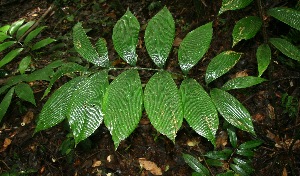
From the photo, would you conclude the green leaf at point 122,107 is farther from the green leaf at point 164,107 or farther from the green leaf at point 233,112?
the green leaf at point 233,112

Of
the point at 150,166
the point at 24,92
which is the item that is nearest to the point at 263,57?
the point at 150,166

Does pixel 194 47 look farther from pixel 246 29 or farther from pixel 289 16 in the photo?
pixel 289 16

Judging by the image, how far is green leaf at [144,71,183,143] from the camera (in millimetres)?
1088

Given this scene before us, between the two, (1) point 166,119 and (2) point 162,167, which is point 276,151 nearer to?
(2) point 162,167

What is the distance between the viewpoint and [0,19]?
5.16 meters

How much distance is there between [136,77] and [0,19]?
16.2 ft

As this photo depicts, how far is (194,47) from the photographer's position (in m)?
1.34

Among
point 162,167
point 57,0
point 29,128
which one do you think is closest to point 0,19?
point 57,0

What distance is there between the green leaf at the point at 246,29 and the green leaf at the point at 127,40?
564 millimetres

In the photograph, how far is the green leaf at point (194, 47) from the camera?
1322 millimetres

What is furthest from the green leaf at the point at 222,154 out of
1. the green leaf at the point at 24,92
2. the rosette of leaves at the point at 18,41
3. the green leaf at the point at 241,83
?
the rosette of leaves at the point at 18,41

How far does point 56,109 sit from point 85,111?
0.19m

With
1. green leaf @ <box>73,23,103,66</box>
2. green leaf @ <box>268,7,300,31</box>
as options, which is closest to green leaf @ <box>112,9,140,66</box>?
green leaf @ <box>73,23,103,66</box>

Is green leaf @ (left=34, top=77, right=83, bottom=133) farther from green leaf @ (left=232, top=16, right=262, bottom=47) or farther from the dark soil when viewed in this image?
the dark soil
